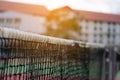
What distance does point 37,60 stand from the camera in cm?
126

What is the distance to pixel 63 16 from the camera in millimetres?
12086

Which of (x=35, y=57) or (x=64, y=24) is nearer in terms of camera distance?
(x=35, y=57)

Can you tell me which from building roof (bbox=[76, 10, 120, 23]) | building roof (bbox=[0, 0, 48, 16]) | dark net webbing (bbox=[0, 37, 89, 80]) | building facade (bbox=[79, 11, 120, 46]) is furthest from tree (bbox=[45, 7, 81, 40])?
dark net webbing (bbox=[0, 37, 89, 80])

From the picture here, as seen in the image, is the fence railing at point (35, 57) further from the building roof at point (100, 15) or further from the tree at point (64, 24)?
the tree at point (64, 24)

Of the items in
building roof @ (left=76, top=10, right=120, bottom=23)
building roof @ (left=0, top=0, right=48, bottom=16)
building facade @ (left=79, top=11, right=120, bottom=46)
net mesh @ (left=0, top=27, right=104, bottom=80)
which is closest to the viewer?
net mesh @ (left=0, top=27, right=104, bottom=80)

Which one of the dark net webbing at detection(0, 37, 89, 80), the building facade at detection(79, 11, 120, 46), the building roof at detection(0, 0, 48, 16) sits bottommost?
the dark net webbing at detection(0, 37, 89, 80)

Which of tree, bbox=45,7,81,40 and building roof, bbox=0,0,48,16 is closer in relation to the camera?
building roof, bbox=0,0,48,16

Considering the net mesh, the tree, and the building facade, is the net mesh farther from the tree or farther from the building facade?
the building facade

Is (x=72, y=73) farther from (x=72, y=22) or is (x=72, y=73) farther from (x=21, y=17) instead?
(x=72, y=22)

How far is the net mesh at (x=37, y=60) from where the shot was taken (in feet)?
3.16

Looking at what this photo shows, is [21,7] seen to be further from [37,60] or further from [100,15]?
[37,60]

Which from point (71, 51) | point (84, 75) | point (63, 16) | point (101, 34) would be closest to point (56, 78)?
point (71, 51)

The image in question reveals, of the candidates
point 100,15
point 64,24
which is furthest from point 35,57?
point 64,24

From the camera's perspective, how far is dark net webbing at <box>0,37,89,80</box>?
3.16ft
